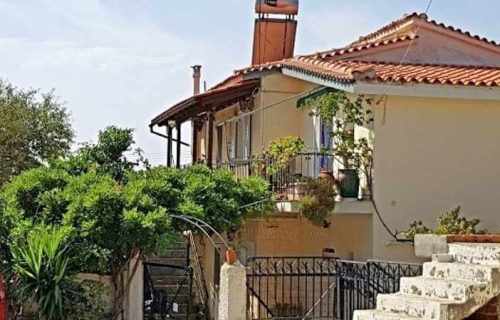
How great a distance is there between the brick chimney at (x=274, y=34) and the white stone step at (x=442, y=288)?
15.5 meters

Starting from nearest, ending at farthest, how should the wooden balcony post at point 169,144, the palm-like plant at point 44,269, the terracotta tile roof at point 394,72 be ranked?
1. the palm-like plant at point 44,269
2. the terracotta tile roof at point 394,72
3. the wooden balcony post at point 169,144

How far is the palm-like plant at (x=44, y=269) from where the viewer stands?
14797 mm

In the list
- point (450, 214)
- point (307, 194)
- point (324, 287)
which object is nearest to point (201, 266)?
point (324, 287)

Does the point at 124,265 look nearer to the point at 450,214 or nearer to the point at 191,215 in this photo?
the point at 191,215

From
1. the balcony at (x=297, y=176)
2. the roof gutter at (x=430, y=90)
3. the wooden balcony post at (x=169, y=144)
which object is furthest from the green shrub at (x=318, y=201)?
the wooden balcony post at (x=169, y=144)

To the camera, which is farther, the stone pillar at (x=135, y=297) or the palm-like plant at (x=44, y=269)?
the stone pillar at (x=135, y=297)

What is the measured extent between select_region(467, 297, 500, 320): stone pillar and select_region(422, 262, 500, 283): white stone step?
26 cm

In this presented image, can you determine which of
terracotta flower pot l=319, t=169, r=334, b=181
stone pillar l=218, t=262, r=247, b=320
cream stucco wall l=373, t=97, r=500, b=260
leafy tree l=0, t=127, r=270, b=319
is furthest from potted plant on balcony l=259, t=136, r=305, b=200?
stone pillar l=218, t=262, r=247, b=320

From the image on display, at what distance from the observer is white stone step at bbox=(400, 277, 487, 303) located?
9164 mm

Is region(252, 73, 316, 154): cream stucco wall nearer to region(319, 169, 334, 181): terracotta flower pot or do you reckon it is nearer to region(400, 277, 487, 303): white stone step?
region(319, 169, 334, 181): terracotta flower pot

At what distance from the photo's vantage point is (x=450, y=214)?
16.3 meters

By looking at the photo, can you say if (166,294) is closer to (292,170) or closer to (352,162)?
(292,170)

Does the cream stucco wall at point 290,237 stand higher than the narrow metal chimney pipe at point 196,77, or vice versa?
the narrow metal chimney pipe at point 196,77

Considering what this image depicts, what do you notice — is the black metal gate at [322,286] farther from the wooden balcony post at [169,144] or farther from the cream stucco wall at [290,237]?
the wooden balcony post at [169,144]
